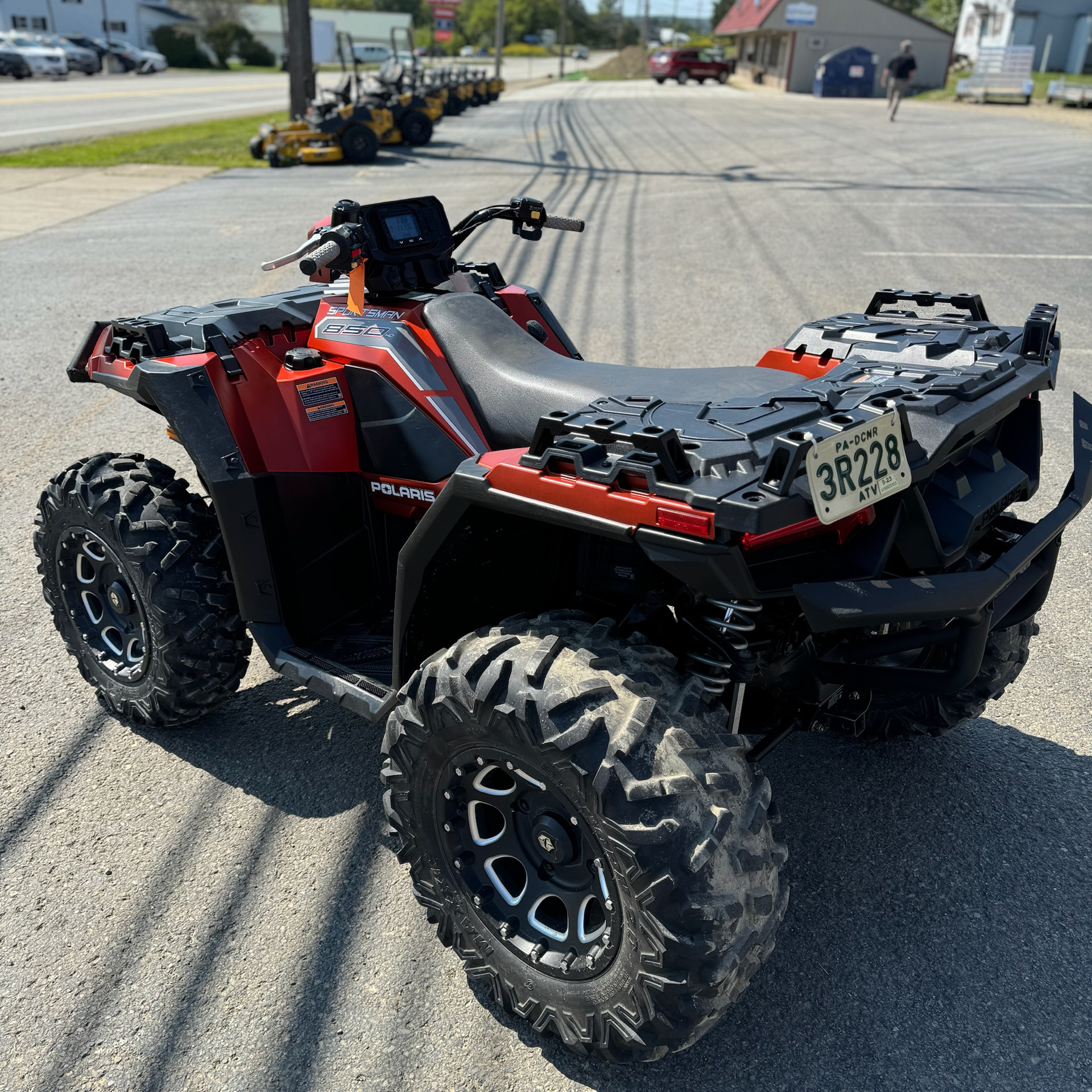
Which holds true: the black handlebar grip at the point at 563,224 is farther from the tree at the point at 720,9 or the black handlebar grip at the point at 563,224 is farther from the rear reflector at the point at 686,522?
the tree at the point at 720,9

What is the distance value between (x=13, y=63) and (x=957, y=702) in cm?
4863

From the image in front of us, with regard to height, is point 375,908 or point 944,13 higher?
point 944,13

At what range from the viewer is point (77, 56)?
46.2m

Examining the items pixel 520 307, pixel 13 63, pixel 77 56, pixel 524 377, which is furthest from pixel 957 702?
pixel 77 56

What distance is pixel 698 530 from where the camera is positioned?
6.20ft

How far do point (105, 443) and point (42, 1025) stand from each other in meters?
4.58

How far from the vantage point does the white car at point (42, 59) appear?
40875 millimetres

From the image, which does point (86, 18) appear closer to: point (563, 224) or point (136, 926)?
point (563, 224)

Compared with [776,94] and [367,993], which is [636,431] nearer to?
[367,993]

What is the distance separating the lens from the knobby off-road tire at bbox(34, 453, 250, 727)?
3.20 m

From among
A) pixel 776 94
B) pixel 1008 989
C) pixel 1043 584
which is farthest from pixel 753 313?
pixel 776 94

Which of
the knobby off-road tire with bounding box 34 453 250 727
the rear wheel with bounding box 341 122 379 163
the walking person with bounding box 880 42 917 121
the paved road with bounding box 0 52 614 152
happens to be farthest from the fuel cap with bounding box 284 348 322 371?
the walking person with bounding box 880 42 917 121

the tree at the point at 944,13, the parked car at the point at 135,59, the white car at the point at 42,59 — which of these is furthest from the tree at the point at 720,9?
the white car at the point at 42,59

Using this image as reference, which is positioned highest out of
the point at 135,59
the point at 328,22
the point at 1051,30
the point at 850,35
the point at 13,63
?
the point at 328,22
